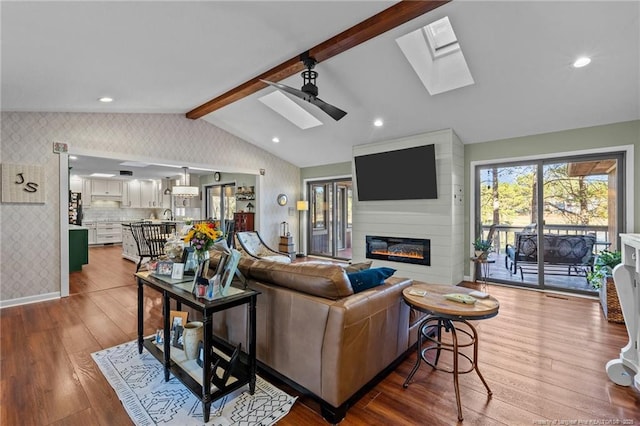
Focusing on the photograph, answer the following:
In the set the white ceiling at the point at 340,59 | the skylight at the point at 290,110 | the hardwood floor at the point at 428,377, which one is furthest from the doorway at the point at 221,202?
the hardwood floor at the point at 428,377

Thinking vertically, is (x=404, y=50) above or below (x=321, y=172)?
above

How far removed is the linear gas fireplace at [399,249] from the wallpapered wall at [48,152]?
4033 millimetres

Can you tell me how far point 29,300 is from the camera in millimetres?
3973

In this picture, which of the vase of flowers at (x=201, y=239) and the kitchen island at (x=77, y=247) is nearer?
the vase of flowers at (x=201, y=239)

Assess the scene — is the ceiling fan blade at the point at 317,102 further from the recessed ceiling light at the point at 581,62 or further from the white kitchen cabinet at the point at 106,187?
the white kitchen cabinet at the point at 106,187

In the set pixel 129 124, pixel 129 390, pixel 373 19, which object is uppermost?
pixel 373 19

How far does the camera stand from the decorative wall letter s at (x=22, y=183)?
12.6ft

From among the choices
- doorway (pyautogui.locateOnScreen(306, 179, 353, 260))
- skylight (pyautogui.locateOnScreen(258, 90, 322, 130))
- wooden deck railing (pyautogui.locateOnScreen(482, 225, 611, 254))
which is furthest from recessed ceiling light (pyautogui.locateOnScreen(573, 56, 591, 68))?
doorway (pyautogui.locateOnScreen(306, 179, 353, 260))

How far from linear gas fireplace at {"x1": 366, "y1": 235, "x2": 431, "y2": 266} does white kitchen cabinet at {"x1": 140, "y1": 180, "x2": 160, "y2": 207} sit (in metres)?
8.49

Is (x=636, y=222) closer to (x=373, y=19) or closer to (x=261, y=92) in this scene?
(x=373, y=19)

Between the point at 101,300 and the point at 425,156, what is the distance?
5.32 metres

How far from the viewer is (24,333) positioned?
297 cm

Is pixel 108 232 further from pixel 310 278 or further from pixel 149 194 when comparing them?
→ pixel 310 278

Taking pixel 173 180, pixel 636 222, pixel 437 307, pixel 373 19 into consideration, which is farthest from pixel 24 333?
pixel 173 180
